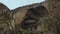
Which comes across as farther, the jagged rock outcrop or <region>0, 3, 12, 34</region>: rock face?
the jagged rock outcrop

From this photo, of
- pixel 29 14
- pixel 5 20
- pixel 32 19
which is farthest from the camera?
pixel 29 14

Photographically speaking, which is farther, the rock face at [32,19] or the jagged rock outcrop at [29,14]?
the jagged rock outcrop at [29,14]

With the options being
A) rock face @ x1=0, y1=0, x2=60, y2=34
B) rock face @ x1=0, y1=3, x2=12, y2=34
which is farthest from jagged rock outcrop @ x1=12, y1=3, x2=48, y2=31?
rock face @ x1=0, y1=3, x2=12, y2=34

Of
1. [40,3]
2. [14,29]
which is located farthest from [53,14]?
[14,29]

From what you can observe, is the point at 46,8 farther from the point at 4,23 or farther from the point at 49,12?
the point at 4,23

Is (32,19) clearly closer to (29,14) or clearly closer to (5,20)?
(29,14)

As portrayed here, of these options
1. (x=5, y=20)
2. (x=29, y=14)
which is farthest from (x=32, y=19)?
(x=5, y=20)

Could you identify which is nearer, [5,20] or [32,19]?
[5,20]

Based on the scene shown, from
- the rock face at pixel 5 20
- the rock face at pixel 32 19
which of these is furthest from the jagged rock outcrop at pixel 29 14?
the rock face at pixel 5 20

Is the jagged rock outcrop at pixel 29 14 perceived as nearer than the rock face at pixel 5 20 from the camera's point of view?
No

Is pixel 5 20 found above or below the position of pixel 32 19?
above

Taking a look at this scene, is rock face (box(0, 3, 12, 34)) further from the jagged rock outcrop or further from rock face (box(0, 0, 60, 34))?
the jagged rock outcrop

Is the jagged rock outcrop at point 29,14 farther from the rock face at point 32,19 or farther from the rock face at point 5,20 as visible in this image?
the rock face at point 5,20

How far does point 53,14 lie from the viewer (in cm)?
421
